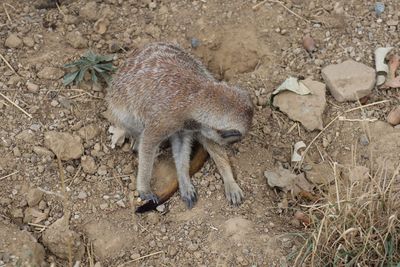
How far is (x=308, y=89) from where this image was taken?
4477mm

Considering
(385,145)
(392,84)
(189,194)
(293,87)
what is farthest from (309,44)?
(189,194)

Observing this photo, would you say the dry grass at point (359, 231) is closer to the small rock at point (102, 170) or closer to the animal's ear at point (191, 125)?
the animal's ear at point (191, 125)

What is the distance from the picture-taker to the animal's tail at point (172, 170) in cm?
421

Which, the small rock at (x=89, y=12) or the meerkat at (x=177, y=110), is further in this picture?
the small rock at (x=89, y=12)

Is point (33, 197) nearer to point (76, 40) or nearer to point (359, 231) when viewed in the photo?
point (76, 40)

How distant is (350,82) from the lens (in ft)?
14.7

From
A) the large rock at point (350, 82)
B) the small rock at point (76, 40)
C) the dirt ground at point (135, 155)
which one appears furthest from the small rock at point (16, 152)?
the large rock at point (350, 82)

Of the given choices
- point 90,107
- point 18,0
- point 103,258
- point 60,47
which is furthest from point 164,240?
point 18,0

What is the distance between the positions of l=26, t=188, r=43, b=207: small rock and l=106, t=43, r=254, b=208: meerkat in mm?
544

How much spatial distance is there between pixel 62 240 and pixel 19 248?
0.74 ft

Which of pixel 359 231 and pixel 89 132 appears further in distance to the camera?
pixel 89 132

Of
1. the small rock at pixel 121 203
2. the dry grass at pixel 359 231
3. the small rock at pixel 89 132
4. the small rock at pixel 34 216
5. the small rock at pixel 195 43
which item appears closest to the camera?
the dry grass at pixel 359 231

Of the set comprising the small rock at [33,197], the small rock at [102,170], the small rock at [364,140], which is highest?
the small rock at [364,140]

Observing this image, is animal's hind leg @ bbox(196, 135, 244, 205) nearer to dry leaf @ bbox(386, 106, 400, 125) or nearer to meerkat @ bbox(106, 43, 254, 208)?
meerkat @ bbox(106, 43, 254, 208)
